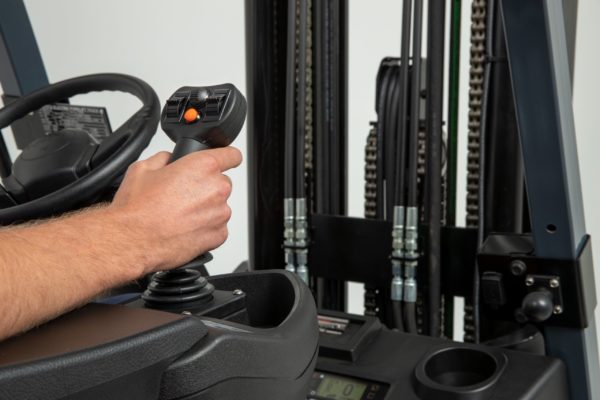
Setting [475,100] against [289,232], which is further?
[289,232]

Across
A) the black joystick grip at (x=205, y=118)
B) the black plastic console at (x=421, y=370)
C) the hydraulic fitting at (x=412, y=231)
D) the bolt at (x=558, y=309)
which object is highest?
the black joystick grip at (x=205, y=118)

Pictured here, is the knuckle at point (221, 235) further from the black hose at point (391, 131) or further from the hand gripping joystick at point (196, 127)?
the black hose at point (391, 131)

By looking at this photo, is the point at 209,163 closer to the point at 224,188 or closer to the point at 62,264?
the point at 224,188

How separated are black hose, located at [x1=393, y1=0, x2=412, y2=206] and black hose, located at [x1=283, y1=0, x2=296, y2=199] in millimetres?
196

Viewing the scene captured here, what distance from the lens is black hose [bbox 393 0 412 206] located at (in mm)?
1308

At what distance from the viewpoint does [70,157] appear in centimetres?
128

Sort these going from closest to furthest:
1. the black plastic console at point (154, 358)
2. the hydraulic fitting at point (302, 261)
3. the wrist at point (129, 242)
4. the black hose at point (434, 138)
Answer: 1. the black plastic console at point (154, 358)
2. the wrist at point (129, 242)
3. the black hose at point (434, 138)
4. the hydraulic fitting at point (302, 261)

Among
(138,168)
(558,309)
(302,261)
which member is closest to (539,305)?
(558,309)

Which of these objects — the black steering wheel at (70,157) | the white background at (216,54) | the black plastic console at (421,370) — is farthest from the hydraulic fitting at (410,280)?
the white background at (216,54)

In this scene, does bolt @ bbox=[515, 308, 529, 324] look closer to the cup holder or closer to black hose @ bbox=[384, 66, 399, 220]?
the cup holder

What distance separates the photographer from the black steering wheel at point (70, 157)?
3.75ft

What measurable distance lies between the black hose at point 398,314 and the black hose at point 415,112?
0.59 ft

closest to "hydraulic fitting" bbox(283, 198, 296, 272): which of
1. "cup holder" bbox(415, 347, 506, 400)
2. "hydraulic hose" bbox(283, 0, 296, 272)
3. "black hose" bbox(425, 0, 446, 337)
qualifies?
"hydraulic hose" bbox(283, 0, 296, 272)

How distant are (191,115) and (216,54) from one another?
4.84 feet
